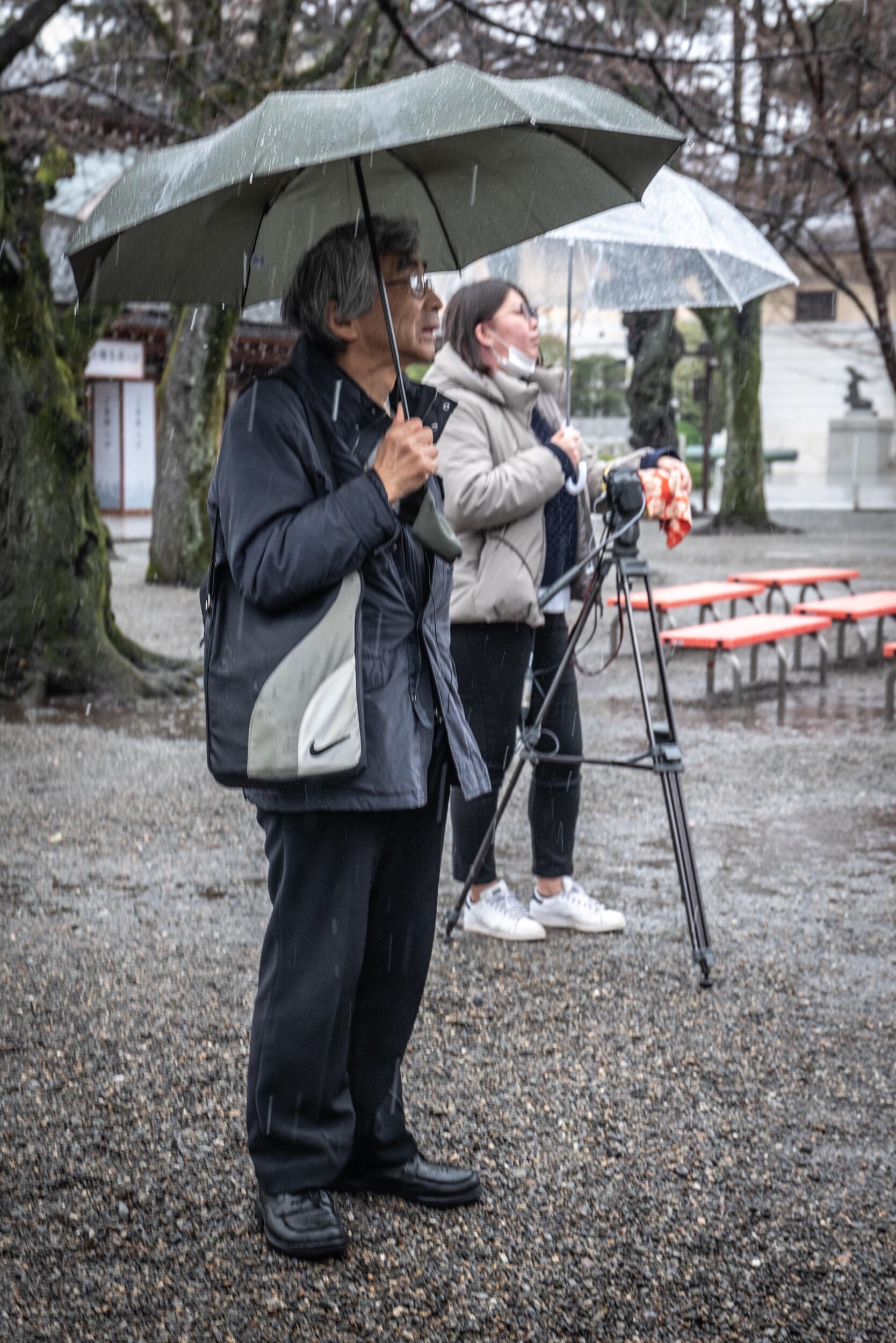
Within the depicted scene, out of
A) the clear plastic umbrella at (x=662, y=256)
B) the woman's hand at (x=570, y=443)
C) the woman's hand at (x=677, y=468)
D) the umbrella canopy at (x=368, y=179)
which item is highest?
the clear plastic umbrella at (x=662, y=256)

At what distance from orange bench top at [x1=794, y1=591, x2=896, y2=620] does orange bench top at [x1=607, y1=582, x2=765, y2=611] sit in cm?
61

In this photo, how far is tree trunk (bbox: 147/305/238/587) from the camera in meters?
15.2

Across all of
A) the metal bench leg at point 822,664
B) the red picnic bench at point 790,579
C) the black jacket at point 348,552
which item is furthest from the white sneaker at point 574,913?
the red picnic bench at point 790,579

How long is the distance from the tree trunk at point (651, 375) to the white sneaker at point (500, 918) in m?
17.7

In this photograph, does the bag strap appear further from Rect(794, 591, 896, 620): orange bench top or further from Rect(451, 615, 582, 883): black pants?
Rect(794, 591, 896, 620): orange bench top

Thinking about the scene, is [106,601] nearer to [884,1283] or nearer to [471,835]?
[471,835]

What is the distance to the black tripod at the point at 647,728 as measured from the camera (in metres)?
4.30

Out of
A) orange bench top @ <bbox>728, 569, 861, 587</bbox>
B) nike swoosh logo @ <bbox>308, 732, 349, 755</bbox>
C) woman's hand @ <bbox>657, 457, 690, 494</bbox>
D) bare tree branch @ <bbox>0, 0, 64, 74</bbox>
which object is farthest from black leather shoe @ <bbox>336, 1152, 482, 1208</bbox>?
orange bench top @ <bbox>728, 569, 861, 587</bbox>

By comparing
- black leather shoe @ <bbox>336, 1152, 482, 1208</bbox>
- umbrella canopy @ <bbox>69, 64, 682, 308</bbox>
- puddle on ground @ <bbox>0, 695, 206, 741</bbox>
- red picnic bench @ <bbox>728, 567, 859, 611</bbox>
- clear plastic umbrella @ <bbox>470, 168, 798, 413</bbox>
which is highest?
clear plastic umbrella @ <bbox>470, 168, 798, 413</bbox>

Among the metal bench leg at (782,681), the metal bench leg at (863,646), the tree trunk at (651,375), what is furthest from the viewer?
the tree trunk at (651,375)

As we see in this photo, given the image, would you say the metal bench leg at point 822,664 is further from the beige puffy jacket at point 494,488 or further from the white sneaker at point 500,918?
the beige puffy jacket at point 494,488

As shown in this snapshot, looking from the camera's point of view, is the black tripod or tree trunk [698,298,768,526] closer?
the black tripod

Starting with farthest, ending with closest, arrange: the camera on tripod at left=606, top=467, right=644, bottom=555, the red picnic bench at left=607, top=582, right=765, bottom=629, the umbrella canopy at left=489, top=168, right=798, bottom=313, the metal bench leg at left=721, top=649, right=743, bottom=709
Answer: the red picnic bench at left=607, top=582, right=765, bottom=629
the metal bench leg at left=721, top=649, right=743, bottom=709
the umbrella canopy at left=489, top=168, right=798, bottom=313
the camera on tripod at left=606, top=467, right=644, bottom=555

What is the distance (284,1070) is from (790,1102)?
1.36 meters
